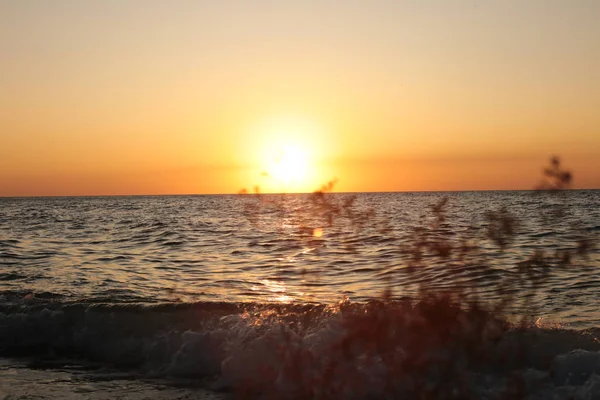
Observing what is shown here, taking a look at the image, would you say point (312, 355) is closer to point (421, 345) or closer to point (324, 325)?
point (324, 325)

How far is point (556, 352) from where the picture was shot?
7871 mm

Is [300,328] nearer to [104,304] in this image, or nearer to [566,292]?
[104,304]

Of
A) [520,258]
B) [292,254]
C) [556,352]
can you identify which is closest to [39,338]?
[556,352]

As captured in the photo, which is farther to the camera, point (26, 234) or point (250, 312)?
point (26, 234)

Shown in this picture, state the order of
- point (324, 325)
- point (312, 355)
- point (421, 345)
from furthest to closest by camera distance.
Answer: point (324, 325), point (312, 355), point (421, 345)

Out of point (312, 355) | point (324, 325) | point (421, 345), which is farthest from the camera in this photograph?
point (324, 325)

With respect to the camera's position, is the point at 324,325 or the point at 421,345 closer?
the point at 421,345

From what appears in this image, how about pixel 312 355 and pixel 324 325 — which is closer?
pixel 312 355

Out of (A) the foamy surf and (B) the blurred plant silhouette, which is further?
(A) the foamy surf

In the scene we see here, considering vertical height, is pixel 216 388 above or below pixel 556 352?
below

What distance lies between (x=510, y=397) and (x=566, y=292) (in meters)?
5.32

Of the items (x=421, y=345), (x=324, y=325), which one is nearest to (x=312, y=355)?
(x=324, y=325)

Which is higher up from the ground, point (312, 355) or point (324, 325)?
point (324, 325)

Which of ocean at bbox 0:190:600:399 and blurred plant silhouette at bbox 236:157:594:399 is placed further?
ocean at bbox 0:190:600:399
